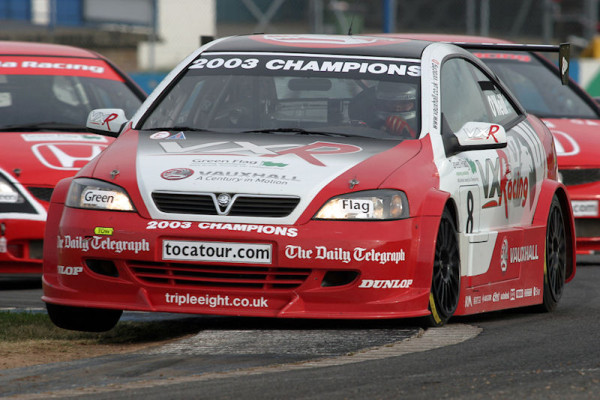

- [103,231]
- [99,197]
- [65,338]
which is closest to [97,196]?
[99,197]

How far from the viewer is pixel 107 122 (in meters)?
7.66

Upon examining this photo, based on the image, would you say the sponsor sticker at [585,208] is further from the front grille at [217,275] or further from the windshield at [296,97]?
the front grille at [217,275]

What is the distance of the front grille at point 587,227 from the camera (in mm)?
10773

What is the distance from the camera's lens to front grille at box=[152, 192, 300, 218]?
621cm

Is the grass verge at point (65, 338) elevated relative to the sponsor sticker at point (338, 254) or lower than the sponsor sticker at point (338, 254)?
lower

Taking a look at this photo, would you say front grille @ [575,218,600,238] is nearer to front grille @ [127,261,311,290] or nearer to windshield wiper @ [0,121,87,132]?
windshield wiper @ [0,121,87,132]

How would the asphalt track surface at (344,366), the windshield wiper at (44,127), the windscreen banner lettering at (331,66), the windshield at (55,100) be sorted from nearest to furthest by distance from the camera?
the asphalt track surface at (344,366), the windscreen banner lettering at (331,66), the windshield wiper at (44,127), the windshield at (55,100)

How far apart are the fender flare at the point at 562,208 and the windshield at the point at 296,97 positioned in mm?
1152

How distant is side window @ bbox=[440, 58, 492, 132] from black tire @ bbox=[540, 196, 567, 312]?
28.9 inches

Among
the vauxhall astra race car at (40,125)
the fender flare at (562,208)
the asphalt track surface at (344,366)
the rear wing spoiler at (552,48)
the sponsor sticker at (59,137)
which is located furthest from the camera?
the sponsor sticker at (59,137)

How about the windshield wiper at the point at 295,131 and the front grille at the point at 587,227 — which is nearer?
the windshield wiper at the point at 295,131

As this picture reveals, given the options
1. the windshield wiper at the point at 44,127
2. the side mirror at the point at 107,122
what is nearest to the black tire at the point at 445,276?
the side mirror at the point at 107,122

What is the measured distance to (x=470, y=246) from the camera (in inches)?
275

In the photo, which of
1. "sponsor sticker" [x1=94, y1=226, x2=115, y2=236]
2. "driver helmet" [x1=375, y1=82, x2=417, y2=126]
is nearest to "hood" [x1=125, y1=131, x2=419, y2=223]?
"sponsor sticker" [x1=94, y1=226, x2=115, y2=236]
